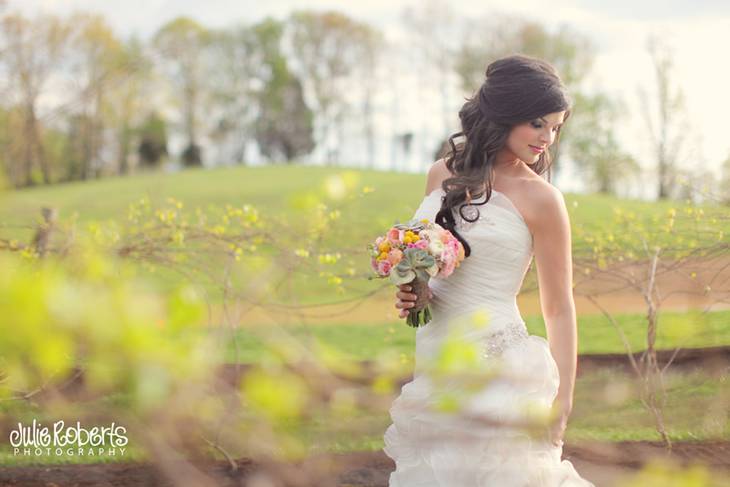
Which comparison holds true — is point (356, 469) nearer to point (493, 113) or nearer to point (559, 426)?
point (559, 426)

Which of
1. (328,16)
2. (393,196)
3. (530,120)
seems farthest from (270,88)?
(530,120)

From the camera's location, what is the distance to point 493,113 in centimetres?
306

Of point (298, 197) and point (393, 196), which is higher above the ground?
point (298, 197)

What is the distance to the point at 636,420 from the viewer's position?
22.3ft

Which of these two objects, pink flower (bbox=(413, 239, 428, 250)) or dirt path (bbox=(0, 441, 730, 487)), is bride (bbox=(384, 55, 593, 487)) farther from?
dirt path (bbox=(0, 441, 730, 487))

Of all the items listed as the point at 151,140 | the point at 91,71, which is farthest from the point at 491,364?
the point at 151,140

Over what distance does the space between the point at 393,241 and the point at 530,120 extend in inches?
25.2

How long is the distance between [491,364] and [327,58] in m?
45.1

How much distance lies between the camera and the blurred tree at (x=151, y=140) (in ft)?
137

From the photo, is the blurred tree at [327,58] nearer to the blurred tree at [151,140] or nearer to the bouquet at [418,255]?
the blurred tree at [151,140]

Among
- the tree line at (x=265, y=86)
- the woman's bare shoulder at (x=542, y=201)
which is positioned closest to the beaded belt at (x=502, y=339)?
the woman's bare shoulder at (x=542, y=201)

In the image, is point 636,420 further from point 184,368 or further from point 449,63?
point 449,63

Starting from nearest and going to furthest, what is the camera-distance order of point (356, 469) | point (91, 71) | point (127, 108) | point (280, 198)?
1. point (356, 469)
2. point (280, 198)
3. point (91, 71)
4. point (127, 108)

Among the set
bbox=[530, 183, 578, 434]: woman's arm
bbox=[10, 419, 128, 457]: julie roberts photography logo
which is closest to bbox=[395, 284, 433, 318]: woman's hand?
bbox=[530, 183, 578, 434]: woman's arm
